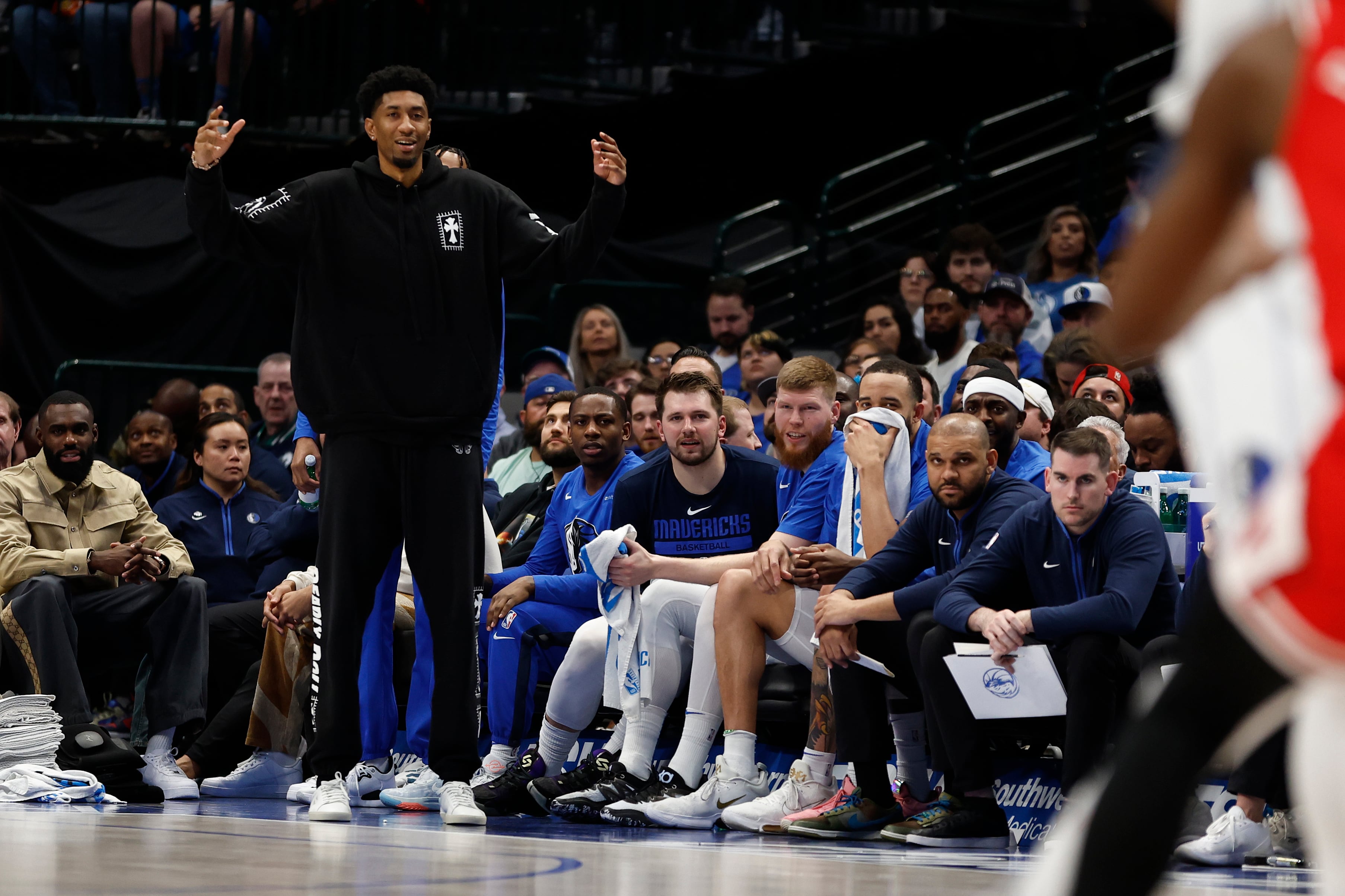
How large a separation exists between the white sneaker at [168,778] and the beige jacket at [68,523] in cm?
83

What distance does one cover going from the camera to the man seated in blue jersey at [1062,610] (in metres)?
5.21

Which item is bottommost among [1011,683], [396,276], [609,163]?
[1011,683]

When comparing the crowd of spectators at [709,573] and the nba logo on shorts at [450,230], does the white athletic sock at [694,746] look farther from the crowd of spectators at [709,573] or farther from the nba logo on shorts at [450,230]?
the nba logo on shorts at [450,230]

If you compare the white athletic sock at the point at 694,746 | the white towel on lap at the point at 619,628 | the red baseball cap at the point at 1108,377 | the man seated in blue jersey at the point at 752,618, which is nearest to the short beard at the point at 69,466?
the white towel on lap at the point at 619,628

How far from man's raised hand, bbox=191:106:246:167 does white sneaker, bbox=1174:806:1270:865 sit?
285 centimetres

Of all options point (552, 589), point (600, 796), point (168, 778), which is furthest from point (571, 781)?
point (168, 778)

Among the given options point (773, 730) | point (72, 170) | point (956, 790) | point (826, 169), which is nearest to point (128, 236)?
point (72, 170)

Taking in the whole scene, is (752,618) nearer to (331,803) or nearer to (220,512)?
(331,803)

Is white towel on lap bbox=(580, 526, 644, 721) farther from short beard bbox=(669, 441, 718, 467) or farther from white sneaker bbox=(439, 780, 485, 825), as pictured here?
white sneaker bbox=(439, 780, 485, 825)

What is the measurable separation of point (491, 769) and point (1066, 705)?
8.65 feet

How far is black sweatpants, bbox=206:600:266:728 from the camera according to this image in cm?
781

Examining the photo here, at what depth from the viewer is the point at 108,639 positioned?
7.34m

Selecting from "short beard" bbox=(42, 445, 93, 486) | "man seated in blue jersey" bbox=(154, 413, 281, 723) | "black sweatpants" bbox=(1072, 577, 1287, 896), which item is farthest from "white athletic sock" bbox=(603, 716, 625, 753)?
"black sweatpants" bbox=(1072, 577, 1287, 896)

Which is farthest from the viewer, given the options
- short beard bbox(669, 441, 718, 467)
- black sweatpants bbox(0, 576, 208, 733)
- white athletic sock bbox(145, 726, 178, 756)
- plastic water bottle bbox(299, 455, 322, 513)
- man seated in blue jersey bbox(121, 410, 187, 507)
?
man seated in blue jersey bbox(121, 410, 187, 507)
